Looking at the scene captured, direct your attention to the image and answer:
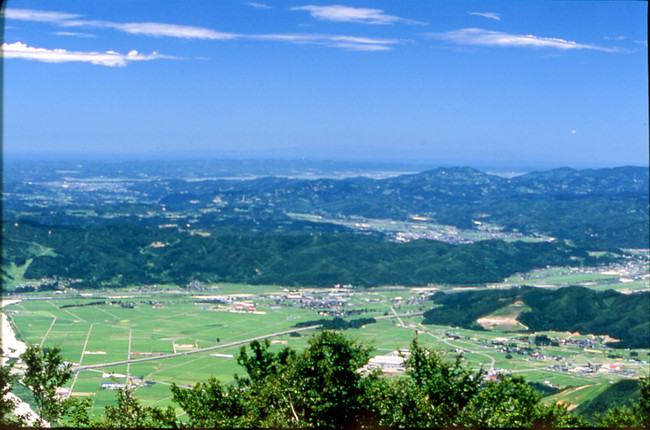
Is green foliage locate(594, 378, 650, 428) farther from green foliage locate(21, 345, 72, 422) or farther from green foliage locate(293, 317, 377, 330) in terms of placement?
green foliage locate(293, 317, 377, 330)

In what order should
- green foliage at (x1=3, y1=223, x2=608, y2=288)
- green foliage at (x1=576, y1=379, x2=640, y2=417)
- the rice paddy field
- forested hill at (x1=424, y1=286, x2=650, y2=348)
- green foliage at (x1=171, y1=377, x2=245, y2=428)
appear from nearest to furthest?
green foliage at (x1=171, y1=377, x2=245, y2=428) → green foliage at (x1=576, y1=379, x2=640, y2=417) → the rice paddy field → forested hill at (x1=424, y1=286, x2=650, y2=348) → green foliage at (x1=3, y1=223, x2=608, y2=288)

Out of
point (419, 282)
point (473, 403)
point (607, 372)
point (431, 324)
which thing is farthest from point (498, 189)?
point (473, 403)

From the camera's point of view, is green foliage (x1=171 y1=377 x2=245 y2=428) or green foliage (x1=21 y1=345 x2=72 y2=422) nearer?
green foliage (x1=171 y1=377 x2=245 y2=428)

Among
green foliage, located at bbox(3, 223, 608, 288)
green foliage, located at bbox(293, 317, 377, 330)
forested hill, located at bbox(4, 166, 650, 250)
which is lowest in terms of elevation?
green foliage, located at bbox(293, 317, 377, 330)

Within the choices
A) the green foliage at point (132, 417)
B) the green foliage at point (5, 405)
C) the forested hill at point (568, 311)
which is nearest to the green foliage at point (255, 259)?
the forested hill at point (568, 311)

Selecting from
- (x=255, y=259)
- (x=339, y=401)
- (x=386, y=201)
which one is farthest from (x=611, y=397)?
(x=386, y=201)

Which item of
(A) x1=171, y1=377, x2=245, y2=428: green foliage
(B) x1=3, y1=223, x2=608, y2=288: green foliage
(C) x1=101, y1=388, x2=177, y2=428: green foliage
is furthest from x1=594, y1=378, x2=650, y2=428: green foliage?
(B) x1=3, y1=223, x2=608, y2=288: green foliage

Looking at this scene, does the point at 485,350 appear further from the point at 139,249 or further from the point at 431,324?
the point at 139,249

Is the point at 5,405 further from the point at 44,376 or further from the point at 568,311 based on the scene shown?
the point at 568,311
